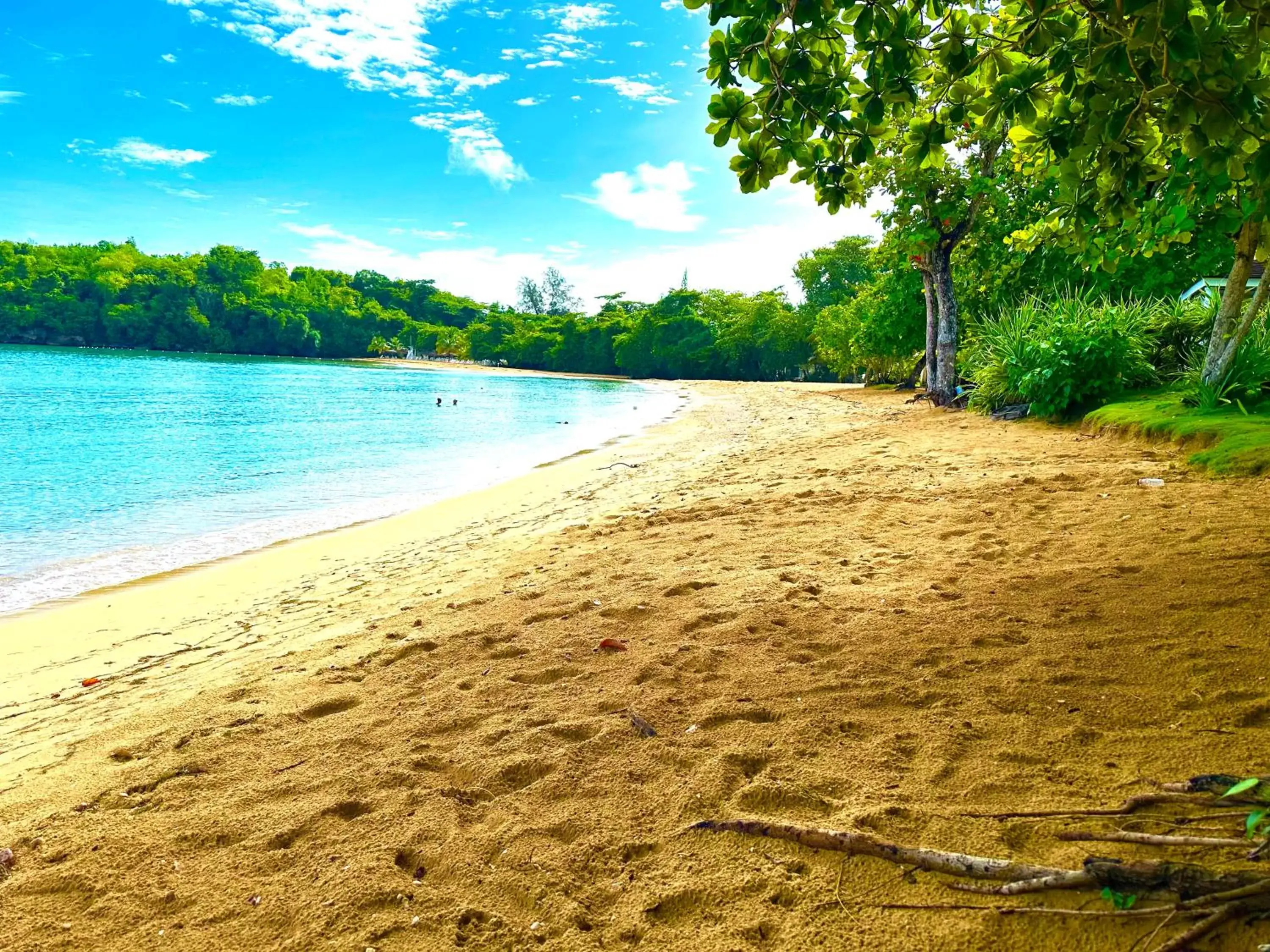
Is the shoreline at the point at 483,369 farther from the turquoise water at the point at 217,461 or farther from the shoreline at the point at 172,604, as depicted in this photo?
the shoreline at the point at 172,604

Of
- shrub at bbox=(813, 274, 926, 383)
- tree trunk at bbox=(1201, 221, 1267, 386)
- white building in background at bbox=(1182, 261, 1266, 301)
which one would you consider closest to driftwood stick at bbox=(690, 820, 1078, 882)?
tree trunk at bbox=(1201, 221, 1267, 386)

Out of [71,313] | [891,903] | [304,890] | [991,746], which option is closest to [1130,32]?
[991,746]

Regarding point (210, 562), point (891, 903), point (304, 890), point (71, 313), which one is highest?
point (71, 313)

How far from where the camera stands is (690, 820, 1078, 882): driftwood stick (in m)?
1.58

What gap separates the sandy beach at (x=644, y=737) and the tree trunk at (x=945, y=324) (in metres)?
11.2

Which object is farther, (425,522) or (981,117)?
(425,522)

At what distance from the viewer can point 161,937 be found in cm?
183

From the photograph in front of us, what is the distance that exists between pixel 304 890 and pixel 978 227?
56.4 feet

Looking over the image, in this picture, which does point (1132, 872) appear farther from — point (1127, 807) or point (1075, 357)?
point (1075, 357)

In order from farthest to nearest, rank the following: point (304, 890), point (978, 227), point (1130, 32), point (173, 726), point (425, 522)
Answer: point (978, 227) → point (425, 522) → point (173, 726) → point (1130, 32) → point (304, 890)

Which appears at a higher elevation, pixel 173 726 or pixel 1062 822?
pixel 1062 822

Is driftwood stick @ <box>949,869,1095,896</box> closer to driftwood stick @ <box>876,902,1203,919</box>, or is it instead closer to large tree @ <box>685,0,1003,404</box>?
driftwood stick @ <box>876,902,1203,919</box>

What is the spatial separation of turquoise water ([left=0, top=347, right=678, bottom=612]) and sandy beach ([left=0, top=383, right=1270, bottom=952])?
305 cm

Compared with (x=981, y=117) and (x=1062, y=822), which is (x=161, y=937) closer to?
(x=1062, y=822)
